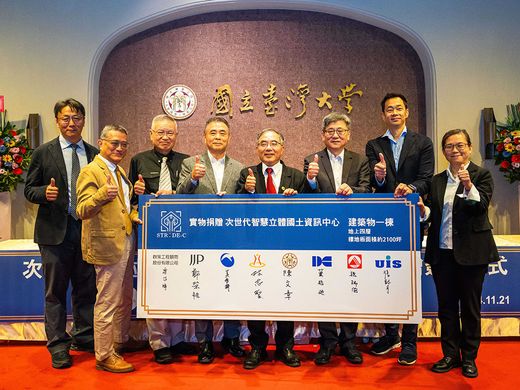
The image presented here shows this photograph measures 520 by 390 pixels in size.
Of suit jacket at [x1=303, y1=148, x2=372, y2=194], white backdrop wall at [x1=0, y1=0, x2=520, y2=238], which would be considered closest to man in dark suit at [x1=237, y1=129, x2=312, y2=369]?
suit jacket at [x1=303, y1=148, x2=372, y2=194]

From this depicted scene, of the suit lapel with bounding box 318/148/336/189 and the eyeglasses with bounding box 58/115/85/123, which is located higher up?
the eyeglasses with bounding box 58/115/85/123

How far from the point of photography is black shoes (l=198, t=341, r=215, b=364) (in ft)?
9.44

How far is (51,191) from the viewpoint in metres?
2.83

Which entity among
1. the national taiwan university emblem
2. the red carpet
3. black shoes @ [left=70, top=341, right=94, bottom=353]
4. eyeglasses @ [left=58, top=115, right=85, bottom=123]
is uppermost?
the national taiwan university emblem

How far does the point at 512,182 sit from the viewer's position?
3918 millimetres

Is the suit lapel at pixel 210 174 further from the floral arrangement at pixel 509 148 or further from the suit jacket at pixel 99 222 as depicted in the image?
the floral arrangement at pixel 509 148

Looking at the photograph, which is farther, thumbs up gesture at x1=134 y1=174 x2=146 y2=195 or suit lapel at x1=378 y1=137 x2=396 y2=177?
suit lapel at x1=378 y1=137 x2=396 y2=177

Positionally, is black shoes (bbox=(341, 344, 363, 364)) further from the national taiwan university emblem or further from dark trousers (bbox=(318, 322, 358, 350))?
the national taiwan university emblem

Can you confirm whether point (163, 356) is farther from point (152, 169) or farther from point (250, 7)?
point (250, 7)

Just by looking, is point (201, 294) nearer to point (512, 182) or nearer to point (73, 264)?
point (73, 264)

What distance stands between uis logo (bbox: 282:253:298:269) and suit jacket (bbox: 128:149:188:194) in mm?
919

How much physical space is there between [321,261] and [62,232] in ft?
5.44

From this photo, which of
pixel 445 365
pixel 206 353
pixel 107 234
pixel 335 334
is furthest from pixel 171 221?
pixel 445 365

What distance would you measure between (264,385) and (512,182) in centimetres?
280
